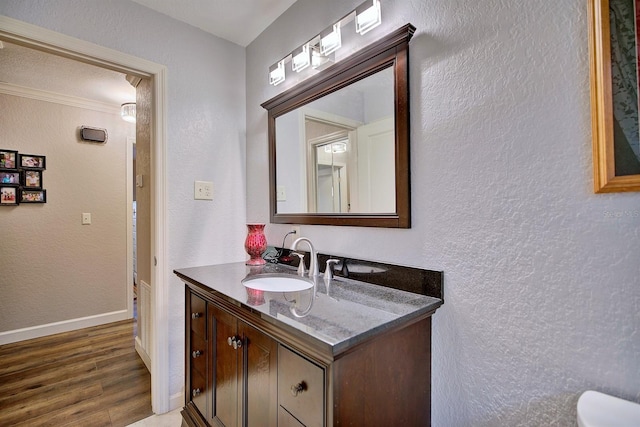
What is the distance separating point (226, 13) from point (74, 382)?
262cm

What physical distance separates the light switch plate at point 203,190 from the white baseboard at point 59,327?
7.45ft

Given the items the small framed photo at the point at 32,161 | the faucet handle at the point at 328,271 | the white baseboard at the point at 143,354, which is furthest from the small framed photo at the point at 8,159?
the faucet handle at the point at 328,271

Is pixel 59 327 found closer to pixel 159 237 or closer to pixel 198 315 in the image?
pixel 159 237

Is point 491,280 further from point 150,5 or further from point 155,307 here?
point 150,5

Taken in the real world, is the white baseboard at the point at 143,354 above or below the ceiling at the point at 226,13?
below

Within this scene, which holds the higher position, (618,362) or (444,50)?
(444,50)

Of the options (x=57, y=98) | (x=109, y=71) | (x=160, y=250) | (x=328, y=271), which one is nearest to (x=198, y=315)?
(x=160, y=250)

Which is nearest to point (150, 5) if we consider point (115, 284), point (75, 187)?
point (75, 187)

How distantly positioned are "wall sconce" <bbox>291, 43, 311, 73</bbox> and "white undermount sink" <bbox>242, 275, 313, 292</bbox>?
42.6 inches

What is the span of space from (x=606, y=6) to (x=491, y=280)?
0.77m

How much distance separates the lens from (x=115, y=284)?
3.29 meters

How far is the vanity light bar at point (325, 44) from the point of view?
1261mm

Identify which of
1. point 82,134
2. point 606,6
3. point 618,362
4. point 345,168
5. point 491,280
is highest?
point 82,134

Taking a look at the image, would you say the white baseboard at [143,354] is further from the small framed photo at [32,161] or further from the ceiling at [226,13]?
the ceiling at [226,13]
